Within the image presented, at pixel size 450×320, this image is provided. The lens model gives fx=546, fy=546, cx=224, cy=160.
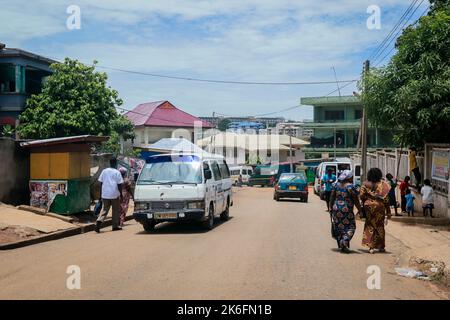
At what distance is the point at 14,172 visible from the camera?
15.5 meters

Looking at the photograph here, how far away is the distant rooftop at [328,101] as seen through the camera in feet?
191

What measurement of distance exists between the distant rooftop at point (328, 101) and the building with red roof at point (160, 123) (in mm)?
11283

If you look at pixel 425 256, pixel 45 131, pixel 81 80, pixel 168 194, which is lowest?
pixel 425 256

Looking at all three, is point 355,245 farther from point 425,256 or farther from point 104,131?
point 104,131

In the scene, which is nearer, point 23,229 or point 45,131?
point 23,229

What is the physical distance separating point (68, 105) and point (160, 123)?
2498 cm

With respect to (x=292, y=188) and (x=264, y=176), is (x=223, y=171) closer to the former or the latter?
(x=292, y=188)

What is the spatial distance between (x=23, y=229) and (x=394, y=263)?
8.10 m

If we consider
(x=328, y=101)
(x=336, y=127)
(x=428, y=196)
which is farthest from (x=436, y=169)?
(x=328, y=101)

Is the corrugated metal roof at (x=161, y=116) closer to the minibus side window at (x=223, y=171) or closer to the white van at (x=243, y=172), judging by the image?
the white van at (x=243, y=172)

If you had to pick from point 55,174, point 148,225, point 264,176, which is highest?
point 55,174

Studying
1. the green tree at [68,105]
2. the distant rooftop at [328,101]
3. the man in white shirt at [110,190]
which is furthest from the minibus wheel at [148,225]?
the distant rooftop at [328,101]
